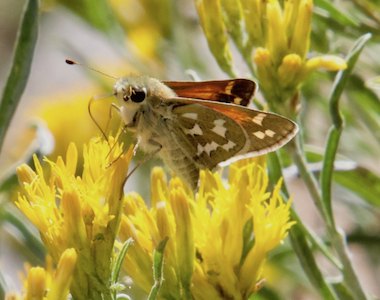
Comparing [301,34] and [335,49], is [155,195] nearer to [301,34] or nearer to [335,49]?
[301,34]

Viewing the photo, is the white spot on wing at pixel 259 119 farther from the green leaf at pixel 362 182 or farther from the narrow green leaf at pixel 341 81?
the green leaf at pixel 362 182

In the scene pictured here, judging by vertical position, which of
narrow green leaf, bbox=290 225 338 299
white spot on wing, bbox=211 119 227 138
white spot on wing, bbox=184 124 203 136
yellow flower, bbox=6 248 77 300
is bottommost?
narrow green leaf, bbox=290 225 338 299

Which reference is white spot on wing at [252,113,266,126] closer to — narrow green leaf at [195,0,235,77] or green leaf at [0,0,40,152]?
narrow green leaf at [195,0,235,77]

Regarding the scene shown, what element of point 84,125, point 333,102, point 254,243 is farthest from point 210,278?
point 84,125

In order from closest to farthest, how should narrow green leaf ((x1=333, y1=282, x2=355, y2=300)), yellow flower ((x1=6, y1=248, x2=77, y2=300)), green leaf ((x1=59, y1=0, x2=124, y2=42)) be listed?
yellow flower ((x1=6, y1=248, x2=77, y2=300)), narrow green leaf ((x1=333, y1=282, x2=355, y2=300)), green leaf ((x1=59, y1=0, x2=124, y2=42))

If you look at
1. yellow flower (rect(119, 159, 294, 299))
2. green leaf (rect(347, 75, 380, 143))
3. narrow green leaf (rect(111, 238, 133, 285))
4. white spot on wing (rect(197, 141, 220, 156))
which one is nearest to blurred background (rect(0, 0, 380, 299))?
green leaf (rect(347, 75, 380, 143))

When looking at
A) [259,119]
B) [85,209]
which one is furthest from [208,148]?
[85,209]
